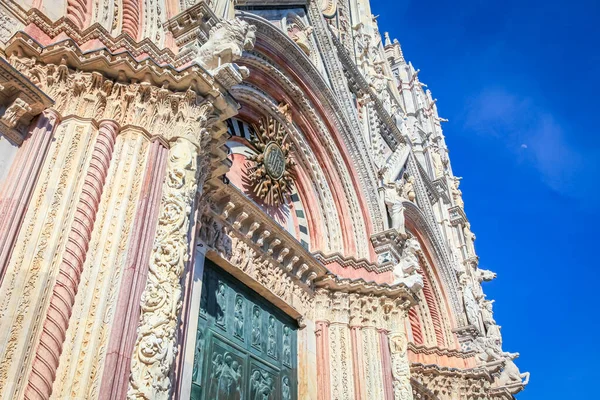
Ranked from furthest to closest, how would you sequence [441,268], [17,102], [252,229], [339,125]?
[441,268]
[339,125]
[252,229]
[17,102]

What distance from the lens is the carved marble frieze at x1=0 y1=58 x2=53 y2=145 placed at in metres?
4.55

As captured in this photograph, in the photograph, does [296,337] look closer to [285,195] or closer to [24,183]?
[285,195]

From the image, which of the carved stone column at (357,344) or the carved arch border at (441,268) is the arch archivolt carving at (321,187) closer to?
the carved stone column at (357,344)

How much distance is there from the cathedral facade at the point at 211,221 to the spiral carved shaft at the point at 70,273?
15 mm

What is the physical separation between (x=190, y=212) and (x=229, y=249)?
2.71 metres

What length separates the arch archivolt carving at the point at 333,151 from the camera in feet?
33.2

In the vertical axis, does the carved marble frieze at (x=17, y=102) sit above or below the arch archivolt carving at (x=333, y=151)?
below

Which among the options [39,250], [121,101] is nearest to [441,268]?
[121,101]

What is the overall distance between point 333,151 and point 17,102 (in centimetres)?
701

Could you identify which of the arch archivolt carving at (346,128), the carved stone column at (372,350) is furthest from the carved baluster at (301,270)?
the arch archivolt carving at (346,128)

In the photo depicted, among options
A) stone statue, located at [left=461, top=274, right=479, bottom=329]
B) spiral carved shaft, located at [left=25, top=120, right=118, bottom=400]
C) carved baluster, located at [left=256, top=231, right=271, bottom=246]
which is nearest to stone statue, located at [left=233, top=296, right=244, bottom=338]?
carved baluster, located at [left=256, top=231, right=271, bottom=246]

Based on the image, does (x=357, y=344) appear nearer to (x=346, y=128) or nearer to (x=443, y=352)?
(x=346, y=128)

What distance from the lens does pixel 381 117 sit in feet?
47.4

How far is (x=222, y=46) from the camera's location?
5.94 metres
